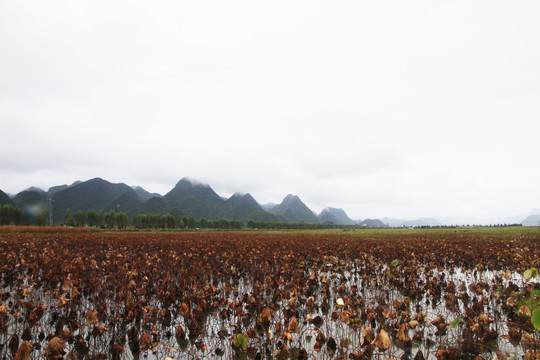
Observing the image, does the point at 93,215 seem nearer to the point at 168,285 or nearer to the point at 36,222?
the point at 36,222

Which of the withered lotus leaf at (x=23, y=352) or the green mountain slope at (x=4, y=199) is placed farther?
the green mountain slope at (x=4, y=199)

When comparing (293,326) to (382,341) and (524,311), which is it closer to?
(382,341)

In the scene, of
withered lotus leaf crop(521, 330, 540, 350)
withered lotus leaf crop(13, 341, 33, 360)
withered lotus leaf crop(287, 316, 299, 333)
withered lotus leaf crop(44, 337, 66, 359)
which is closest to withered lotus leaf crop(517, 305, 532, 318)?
withered lotus leaf crop(521, 330, 540, 350)

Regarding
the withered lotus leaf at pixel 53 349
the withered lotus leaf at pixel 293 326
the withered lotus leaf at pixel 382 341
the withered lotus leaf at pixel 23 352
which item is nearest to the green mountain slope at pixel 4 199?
the withered lotus leaf at pixel 53 349

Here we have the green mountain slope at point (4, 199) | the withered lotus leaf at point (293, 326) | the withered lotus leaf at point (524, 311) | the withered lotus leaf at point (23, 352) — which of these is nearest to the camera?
the withered lotus leaf at point (23, 352)

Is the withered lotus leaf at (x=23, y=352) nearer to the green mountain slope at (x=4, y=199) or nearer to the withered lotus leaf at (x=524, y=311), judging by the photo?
the withered lotus leaf at (x=524, y=311)

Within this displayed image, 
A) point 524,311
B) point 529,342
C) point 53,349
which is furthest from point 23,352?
point 524,311

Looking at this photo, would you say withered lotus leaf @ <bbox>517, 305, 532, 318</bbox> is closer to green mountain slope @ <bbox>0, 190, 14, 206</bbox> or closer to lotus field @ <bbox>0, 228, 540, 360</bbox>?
lotus field @ <bbox>0, 228, 540, 360</bbox>

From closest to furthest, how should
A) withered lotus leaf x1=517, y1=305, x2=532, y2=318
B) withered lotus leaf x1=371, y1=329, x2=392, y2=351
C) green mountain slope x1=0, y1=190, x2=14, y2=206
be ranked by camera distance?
withered lotus leaf x1=371, y1=329, x2=392, y2=351 → withered lotus leaf x1=517, y1=305, x2=532, y2=318 → green mountain slope x1=0, y1=190, x2=14, y2=206

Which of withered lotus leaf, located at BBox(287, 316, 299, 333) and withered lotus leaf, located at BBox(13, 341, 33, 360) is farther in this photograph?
withered lotus leaf, located at BBox(287, 316, 299, 333)

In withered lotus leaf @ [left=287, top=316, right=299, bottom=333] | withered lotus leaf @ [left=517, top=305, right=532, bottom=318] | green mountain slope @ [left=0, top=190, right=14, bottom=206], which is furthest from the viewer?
green mountain slope @ [left=0, top=190, right=14, bottom=206]

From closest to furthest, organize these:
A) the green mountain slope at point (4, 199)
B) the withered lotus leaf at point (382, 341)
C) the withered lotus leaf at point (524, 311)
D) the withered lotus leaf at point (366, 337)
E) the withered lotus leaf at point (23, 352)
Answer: the withered lotus leaf at point (23, 352) → the withered lotus leaf at point (382, 341) → the withered lotus leaf at point (366, 337) → the withered lotus leaf at point (524, 311) → the green mountain slope at point (4, 199)

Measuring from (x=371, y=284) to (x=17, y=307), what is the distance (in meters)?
8.02

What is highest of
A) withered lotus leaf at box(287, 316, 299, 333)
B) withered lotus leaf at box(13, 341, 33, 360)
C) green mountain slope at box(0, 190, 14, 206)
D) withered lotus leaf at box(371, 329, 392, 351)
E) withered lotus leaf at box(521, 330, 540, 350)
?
green mountain slope at box(0, 190, 14, 206)
